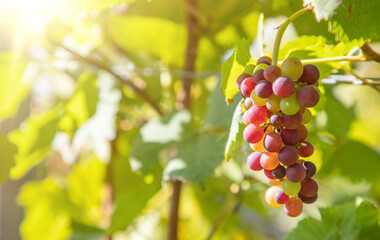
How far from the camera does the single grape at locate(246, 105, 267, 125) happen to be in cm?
26

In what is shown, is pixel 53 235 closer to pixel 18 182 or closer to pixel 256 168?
pixel 18 182

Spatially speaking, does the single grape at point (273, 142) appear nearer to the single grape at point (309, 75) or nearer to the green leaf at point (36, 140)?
the single grape at point (309, 75)

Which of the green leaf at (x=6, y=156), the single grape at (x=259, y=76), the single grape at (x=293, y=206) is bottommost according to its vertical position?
the green leaf at (x=6, y=156)

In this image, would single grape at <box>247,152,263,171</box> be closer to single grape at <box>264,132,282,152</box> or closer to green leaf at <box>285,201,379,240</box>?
single grape at <box>264,132,282,152</box>

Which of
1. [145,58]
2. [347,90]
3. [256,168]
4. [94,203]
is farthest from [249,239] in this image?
[347,90]

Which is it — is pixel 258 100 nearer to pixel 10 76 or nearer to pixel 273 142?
pixel 273 142

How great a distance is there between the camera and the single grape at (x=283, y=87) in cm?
24

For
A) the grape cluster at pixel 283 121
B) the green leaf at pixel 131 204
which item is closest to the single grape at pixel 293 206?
the grape cluster at pixel 283 121

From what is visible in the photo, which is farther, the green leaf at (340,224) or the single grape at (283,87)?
the green leaf at (340,224)

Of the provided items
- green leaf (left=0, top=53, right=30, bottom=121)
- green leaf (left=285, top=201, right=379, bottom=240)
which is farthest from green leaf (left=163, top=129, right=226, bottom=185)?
green leaf (left=0, top=53, right=30, bottom=121)

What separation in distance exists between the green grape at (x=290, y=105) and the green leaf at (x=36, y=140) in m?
0.50

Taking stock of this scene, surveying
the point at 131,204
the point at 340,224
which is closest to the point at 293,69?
the point at 340,224

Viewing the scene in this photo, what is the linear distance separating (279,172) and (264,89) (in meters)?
0.06

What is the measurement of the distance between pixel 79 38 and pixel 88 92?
0.44 ft
